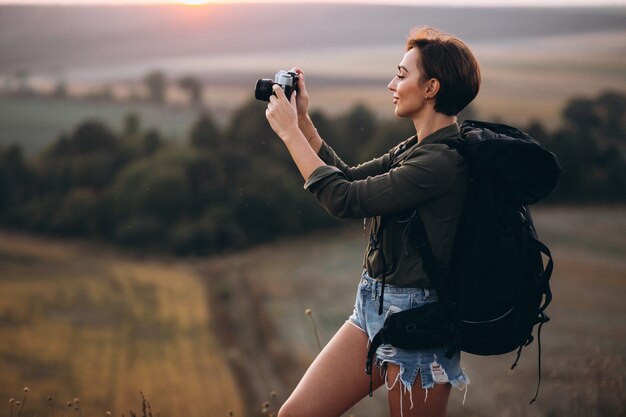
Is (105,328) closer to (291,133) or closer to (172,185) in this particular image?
(172,185)

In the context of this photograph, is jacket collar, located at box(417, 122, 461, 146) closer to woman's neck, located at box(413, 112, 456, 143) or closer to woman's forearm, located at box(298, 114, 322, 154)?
woman's neck, located at box(413, 112, 456, 143)

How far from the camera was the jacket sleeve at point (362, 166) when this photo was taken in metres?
2.02

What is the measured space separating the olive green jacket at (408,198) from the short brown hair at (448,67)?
0.07 metres

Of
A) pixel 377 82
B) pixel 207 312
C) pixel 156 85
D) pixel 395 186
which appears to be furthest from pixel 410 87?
pixel 207 312

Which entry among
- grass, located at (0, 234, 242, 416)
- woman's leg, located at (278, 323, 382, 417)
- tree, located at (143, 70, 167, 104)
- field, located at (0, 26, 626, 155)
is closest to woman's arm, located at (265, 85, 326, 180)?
woman's leg, located at (278, 323, 382, 417)

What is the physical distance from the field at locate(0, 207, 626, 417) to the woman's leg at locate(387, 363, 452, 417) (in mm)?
9202

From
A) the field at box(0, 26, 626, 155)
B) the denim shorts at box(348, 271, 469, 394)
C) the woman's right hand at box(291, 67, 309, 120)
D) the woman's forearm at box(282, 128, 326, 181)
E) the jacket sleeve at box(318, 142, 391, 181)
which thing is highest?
the woman's right hand at box(291, 67, 309, 120)

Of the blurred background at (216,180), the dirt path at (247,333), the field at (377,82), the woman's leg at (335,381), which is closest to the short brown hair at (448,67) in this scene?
the woman's leg at (335,381)

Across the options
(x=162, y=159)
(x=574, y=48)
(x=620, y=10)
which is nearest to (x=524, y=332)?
(x=620, y=10)

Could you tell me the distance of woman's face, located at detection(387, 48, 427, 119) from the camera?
1740mm

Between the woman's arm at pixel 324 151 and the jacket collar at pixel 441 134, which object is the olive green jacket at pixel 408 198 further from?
the woman's arm at pixel 324 151

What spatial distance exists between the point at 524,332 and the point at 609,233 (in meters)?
13.1

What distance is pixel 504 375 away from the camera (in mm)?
9852

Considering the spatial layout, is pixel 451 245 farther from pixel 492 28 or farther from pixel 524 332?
pixel 492 28
